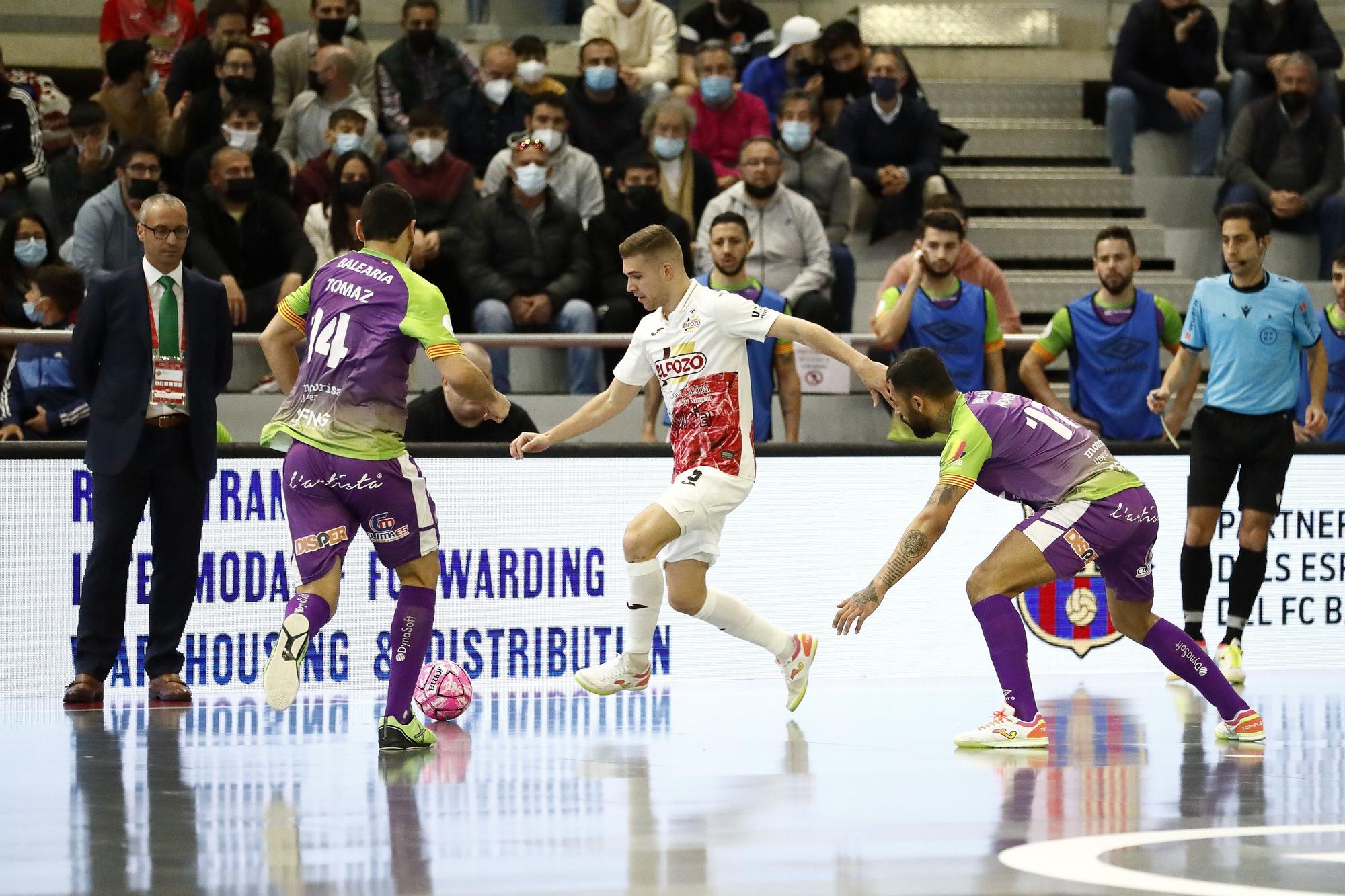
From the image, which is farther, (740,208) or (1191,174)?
(1191,174)

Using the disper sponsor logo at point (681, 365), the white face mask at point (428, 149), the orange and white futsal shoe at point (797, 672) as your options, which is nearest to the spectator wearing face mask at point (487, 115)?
the white face mask at point (428, 149)

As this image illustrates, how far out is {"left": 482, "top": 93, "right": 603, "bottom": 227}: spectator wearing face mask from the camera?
43.0 ft

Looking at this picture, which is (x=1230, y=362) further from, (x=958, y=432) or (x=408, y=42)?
(x=408, y=42)

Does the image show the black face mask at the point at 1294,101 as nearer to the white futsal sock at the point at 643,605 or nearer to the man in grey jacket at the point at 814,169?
the man in grey jacket at the point at 814,169

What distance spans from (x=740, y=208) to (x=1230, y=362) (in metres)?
3.78

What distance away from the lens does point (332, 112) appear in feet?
43.3

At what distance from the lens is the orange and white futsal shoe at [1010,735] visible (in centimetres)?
720

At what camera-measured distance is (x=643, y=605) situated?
8.39 metres

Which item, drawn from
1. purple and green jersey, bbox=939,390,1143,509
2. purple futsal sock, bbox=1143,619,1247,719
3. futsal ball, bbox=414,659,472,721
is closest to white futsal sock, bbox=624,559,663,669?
futsal ball, bbox=414,659,472,721

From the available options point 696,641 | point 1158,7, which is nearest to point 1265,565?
point 696,641

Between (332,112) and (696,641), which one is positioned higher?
(332,112)

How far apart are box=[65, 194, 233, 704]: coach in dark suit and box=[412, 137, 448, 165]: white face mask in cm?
404

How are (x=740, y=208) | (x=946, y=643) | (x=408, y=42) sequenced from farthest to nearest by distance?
1. (x=408, y=42)
2. (x=740, y=208)
3. (x=946, y=643)

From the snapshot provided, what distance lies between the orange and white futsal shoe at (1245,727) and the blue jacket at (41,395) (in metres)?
6.08
